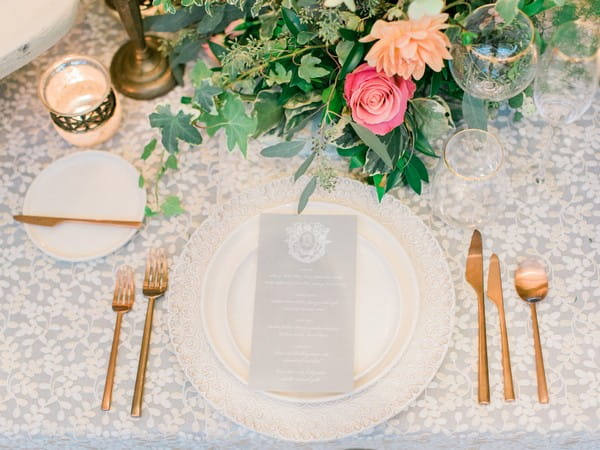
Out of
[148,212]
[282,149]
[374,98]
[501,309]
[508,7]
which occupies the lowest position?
[501,309]

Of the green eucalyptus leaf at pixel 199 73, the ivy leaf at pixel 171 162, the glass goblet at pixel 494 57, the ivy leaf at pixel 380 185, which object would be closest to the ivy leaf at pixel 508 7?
the glass goblet at pixel 494 57

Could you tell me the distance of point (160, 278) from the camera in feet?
3.17

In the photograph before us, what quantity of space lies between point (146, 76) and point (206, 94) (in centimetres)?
23

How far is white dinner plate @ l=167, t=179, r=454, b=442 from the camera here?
866 millimetres

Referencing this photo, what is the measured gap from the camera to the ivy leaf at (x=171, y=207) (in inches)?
39.8

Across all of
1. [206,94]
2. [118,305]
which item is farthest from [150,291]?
[206,94]

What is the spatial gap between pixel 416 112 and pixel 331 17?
21 centimetres

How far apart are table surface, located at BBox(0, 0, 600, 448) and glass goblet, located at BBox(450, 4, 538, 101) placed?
0.18 metres

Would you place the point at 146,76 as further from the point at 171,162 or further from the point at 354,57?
the point at 354,57

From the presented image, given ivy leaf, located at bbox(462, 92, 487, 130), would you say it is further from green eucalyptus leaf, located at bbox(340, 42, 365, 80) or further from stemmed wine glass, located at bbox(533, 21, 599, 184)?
green eucalyptus leaf, located at bbox(340, 42, 365, 80)

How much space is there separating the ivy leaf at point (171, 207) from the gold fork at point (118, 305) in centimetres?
11

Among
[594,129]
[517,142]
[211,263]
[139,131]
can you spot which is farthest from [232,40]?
[594,129]

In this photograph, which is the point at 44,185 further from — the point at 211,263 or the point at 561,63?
the point at 561,63

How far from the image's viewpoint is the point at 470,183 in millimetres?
980
